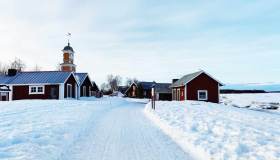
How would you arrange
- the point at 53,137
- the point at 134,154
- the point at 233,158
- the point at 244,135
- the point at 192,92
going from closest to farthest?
the point at 233,158, the point at 134,154, the point at 53,137, the point at 244,135, the point at 192,92

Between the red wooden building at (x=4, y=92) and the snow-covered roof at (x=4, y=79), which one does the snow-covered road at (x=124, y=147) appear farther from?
the snow-covered roof at (x=4, y=79)

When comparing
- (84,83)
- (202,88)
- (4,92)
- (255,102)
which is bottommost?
(255,102)

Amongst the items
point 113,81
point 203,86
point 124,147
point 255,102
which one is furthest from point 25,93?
point 113,81

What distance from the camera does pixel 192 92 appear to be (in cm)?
3794

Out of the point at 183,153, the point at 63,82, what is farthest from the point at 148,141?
the point at 63,82

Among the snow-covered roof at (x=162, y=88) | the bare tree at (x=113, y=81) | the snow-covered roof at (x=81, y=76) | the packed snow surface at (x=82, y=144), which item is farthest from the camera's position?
the bare tree at (x=113, y=81)

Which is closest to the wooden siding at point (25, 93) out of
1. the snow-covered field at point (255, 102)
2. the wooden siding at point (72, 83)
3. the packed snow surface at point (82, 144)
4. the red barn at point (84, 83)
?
the wooden siding at point (72, 83)

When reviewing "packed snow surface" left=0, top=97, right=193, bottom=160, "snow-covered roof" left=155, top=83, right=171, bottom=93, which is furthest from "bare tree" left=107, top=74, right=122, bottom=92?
"packed snow surface" left=0, top=97, right=193, bottom=160

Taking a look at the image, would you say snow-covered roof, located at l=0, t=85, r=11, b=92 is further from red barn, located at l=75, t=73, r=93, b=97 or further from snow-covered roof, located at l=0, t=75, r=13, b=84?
red barn, located at l=75, t=73, r=93, b=97

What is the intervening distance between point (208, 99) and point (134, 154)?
32.8m

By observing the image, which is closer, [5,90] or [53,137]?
[53,137]

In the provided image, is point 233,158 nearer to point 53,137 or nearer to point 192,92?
point 53,137

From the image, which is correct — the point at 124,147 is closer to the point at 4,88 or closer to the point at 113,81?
the point at 4,88

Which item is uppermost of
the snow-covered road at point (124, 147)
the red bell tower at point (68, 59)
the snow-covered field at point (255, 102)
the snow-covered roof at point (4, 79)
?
the red bell tower at point (68, 59)
